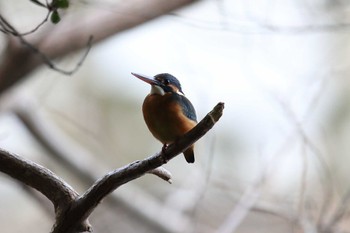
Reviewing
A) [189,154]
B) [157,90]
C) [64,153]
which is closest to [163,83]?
[157,90]

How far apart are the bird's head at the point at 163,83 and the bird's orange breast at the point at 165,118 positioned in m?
0.01

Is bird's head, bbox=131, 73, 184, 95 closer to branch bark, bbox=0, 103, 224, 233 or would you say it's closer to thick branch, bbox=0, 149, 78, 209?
branch bark, bbox=0, 103, 224, 233

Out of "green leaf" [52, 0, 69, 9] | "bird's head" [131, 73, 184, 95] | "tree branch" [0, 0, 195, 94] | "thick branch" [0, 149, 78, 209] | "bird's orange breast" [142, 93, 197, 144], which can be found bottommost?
"thick branch" [0, 149, 78, 209]

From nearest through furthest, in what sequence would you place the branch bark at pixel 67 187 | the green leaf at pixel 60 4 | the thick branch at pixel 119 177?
the thick branch at pixel 119 177, the branch bark at pixel 67 187, the green leaf at pixel 60 4

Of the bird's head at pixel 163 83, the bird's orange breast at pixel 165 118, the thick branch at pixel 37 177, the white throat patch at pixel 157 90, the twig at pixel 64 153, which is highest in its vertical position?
the twig at pixel 64 153

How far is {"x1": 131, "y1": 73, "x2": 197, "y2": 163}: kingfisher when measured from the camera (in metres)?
1.06

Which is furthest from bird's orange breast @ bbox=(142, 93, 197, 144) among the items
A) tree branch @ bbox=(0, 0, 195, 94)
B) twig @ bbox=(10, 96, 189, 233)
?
twig @ bbox=(10, 96, 189, 233)

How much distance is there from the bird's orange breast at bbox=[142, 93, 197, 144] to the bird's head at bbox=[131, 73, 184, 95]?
15 mm

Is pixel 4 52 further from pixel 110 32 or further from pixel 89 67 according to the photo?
pixel 89 67

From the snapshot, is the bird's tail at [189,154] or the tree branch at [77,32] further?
the tree branch at [77,32]

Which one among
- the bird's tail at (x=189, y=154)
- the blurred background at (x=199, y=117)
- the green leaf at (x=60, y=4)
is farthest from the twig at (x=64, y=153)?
the bird's tail at (x=189, y=154)

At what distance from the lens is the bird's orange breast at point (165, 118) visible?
106cm

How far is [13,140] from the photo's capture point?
3029 millimetres

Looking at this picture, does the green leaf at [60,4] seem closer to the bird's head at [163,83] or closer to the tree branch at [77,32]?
the bird's head at [163,83]
